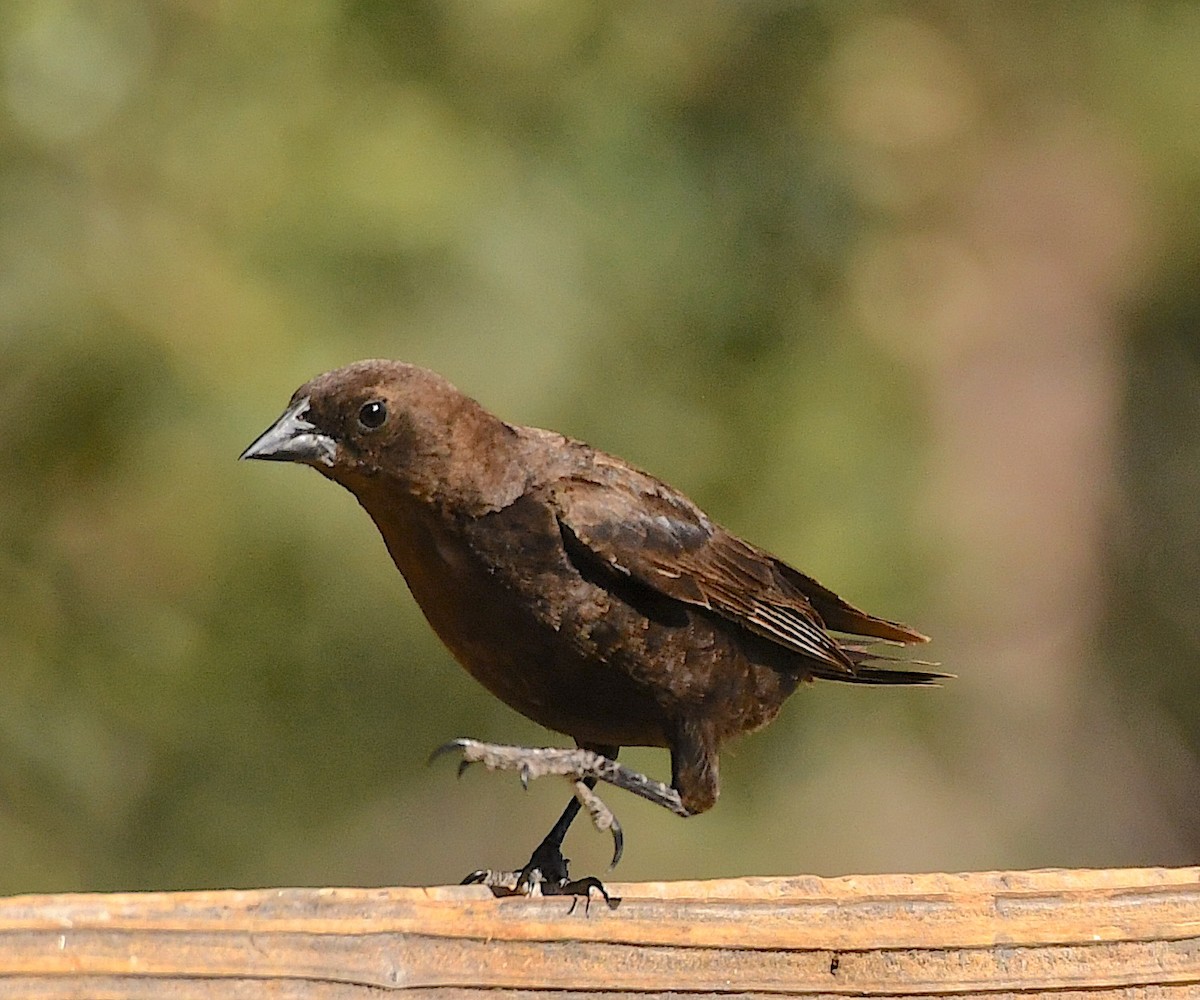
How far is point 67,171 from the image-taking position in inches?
171

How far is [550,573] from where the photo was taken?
2914 millimetres

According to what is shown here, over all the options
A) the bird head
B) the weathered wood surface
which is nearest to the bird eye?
the bird head

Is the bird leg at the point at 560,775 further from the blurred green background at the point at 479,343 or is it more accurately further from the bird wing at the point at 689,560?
the blurred green background at the point at 479,343

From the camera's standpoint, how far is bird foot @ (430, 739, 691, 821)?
2.78 m

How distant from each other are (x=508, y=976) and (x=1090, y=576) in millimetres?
4852

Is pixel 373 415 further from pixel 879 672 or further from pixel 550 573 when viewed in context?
pixel 879 672

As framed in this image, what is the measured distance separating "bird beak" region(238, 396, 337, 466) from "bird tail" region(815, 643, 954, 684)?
1212 millimetres

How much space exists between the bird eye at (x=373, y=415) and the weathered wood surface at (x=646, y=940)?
847mm

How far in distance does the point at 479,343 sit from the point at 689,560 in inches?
64.1

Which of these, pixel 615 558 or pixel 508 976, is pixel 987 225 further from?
pixel 508 976

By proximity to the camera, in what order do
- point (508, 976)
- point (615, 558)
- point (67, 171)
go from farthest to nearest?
point (67, 171) < point (615, 558) < point (508, 976)

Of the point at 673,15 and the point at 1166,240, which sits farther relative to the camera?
the point at 1166,240

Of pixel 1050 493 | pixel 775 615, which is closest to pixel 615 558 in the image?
pixel 775 615

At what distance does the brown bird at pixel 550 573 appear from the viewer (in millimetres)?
2855
